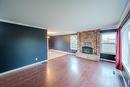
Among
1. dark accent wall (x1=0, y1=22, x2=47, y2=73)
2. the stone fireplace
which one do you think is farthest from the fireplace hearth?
dark accent wall (x1=0, y1=22, x2=47, y2=73)

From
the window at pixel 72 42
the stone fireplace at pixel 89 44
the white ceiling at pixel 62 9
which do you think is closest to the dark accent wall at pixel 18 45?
the white ceiling at pixel 62 9

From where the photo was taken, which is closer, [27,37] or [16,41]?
[16,41]

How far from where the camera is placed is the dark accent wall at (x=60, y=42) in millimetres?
9453

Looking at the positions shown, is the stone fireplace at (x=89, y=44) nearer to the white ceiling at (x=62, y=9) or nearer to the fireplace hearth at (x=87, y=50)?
the fireplace hearth at (x=87, y=50)

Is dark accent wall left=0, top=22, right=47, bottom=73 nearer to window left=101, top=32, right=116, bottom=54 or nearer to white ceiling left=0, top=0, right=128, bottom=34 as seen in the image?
white ceiling left=0, top=0, right=128, bottom=34

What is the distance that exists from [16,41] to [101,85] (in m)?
4.03

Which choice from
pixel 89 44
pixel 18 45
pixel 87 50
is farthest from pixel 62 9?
pixel 87 50

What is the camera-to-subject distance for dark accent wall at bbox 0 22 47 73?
143 inches

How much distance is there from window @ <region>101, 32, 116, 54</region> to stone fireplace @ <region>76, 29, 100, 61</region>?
0.38m

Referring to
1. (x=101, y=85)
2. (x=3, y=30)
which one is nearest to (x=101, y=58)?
(x=101, y=85)

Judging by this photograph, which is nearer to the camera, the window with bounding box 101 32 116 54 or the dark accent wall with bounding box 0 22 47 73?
the dark accent wall with bounding box 0 22 47 73

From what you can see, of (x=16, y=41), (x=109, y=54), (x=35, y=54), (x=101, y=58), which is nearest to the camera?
(x=16, y=41)

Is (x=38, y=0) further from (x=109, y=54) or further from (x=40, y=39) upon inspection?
(x=109, y=54)

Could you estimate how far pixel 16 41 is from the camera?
408cm
